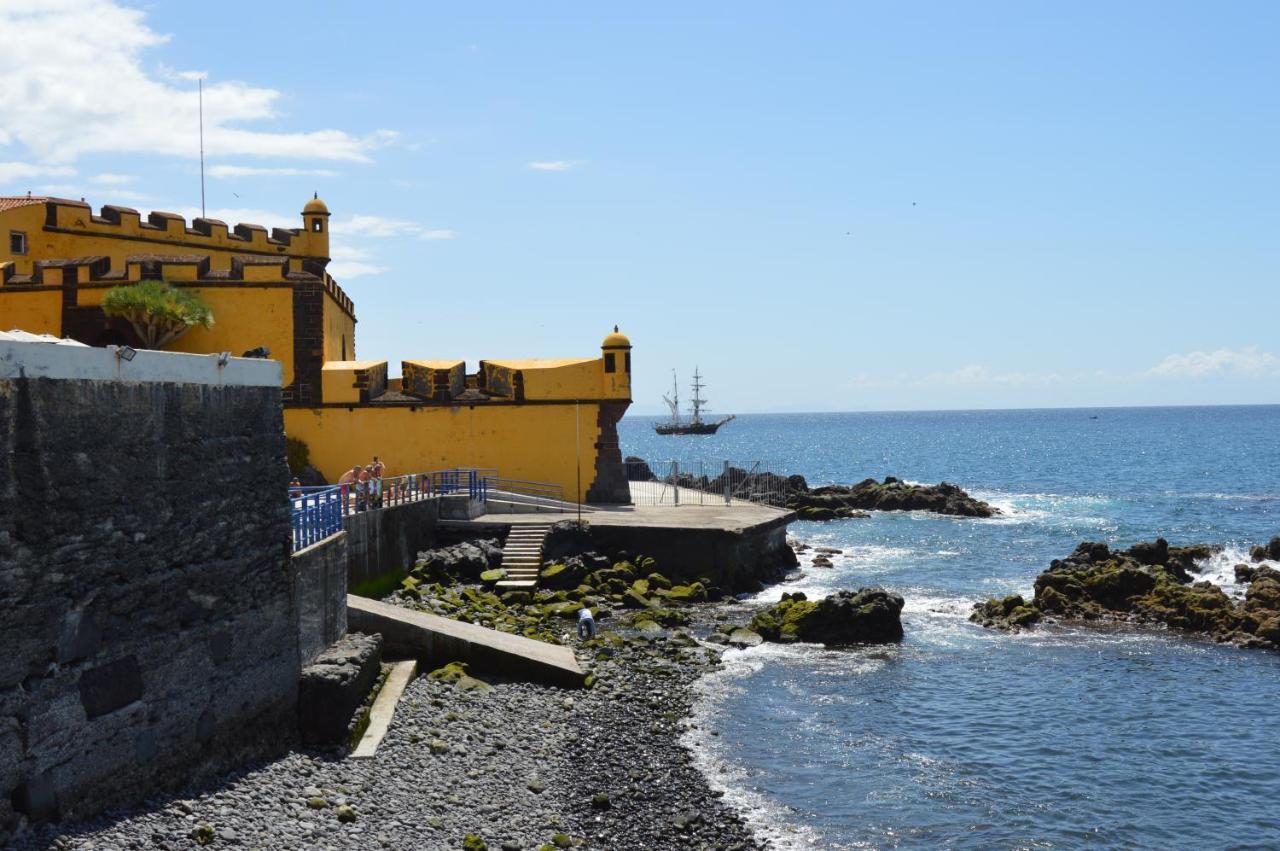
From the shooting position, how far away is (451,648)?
736 inches

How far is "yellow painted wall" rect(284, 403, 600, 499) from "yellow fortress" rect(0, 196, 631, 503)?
3cm

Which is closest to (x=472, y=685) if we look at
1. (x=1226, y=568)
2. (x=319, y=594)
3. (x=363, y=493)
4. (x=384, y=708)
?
(x=384, y=708)

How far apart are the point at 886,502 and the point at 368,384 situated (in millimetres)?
31180

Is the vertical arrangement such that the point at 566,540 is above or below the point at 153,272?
below

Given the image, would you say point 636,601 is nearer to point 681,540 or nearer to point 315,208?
point 681,540

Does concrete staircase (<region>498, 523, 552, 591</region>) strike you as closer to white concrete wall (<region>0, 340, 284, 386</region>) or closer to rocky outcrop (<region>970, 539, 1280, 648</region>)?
rocky outcrop (<region>970, 539, 1280, 648</region>)

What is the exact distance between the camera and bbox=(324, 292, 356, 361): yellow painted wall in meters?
32.4

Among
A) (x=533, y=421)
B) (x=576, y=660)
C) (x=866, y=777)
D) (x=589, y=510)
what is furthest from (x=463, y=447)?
(x=866, y=777)

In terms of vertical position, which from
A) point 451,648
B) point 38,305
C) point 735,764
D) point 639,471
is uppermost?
point 38,305

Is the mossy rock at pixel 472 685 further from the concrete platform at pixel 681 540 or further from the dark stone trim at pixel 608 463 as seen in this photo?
the dark stone trim at pixel 608 463

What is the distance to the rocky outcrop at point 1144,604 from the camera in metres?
25.0

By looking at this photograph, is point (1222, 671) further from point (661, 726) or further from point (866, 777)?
point (661, 726)

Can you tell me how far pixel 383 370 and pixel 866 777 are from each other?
20.5 metres

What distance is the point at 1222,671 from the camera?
22219mm
